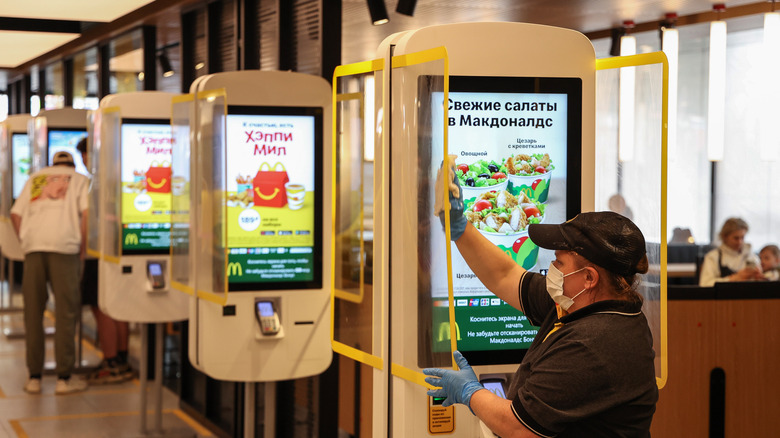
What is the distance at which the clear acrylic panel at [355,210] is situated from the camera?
277 centimetres

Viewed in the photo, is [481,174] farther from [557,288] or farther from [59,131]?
[59,131]

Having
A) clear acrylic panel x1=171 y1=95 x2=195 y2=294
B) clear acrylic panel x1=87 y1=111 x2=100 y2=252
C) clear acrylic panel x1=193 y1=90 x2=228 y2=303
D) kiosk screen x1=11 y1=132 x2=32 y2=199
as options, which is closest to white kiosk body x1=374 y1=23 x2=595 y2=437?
clear acrylic panel x1=193 y1=90 x2=228 y2=303

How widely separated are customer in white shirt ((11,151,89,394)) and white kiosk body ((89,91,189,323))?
37.2 inches

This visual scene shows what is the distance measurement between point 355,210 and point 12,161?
7882 mm

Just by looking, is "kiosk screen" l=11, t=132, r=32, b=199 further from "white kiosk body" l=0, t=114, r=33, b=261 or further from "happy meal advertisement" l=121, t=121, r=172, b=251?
"happy meal advertisement" l=121, t=121, r=172, b=251

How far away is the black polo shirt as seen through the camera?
83.3 inches

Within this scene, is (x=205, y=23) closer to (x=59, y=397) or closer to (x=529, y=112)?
(x=59, y=397)

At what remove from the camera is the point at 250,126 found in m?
4.34

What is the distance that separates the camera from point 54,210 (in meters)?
6.73

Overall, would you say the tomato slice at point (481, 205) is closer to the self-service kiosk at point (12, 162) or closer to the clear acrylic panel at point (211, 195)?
the clear acrylic panel at point (211, 195)

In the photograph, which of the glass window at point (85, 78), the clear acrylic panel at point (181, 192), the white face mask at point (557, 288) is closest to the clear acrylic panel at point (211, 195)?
the clear acrylic panel at point (181, 192)

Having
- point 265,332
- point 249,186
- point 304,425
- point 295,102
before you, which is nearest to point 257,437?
point 304,425

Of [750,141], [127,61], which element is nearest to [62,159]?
[127,61]

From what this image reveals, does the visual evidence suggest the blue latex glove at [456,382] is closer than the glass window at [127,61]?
Yes
